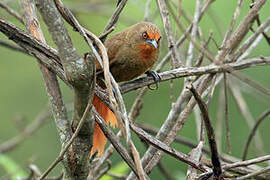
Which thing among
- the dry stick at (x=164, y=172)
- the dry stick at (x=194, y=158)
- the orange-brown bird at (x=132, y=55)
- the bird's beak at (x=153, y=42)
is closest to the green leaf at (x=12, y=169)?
the orange-brown bird at (x=132, y=55)

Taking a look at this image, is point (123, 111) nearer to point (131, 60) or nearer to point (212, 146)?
point (212, 146)

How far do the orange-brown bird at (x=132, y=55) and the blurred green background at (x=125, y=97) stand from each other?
4.60ft

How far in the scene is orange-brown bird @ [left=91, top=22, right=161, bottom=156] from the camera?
374cm

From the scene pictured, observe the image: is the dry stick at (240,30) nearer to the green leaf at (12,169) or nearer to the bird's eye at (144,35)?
the bird's eye at (144,35)

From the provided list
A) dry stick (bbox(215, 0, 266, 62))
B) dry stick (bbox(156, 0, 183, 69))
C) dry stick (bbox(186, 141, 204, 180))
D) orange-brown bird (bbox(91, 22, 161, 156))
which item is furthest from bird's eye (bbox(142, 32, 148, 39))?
dry stick (bbox(186, 141, 204, 180))

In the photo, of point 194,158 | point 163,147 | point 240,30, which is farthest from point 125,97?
point 163,147

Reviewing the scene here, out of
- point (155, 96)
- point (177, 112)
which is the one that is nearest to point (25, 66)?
point (155, 96)

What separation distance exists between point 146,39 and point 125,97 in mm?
4012

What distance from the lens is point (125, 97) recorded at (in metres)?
7.82

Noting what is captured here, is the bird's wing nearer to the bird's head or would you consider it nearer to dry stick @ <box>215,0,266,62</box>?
the bird's head

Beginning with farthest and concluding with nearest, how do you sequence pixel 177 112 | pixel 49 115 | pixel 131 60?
1. pixel 49 115
2. pixel 131 60
3. pixel 177 112

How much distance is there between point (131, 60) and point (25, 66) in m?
6.43

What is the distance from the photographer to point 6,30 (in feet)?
7.04

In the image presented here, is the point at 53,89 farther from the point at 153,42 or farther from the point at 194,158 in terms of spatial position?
the point at 153,42
